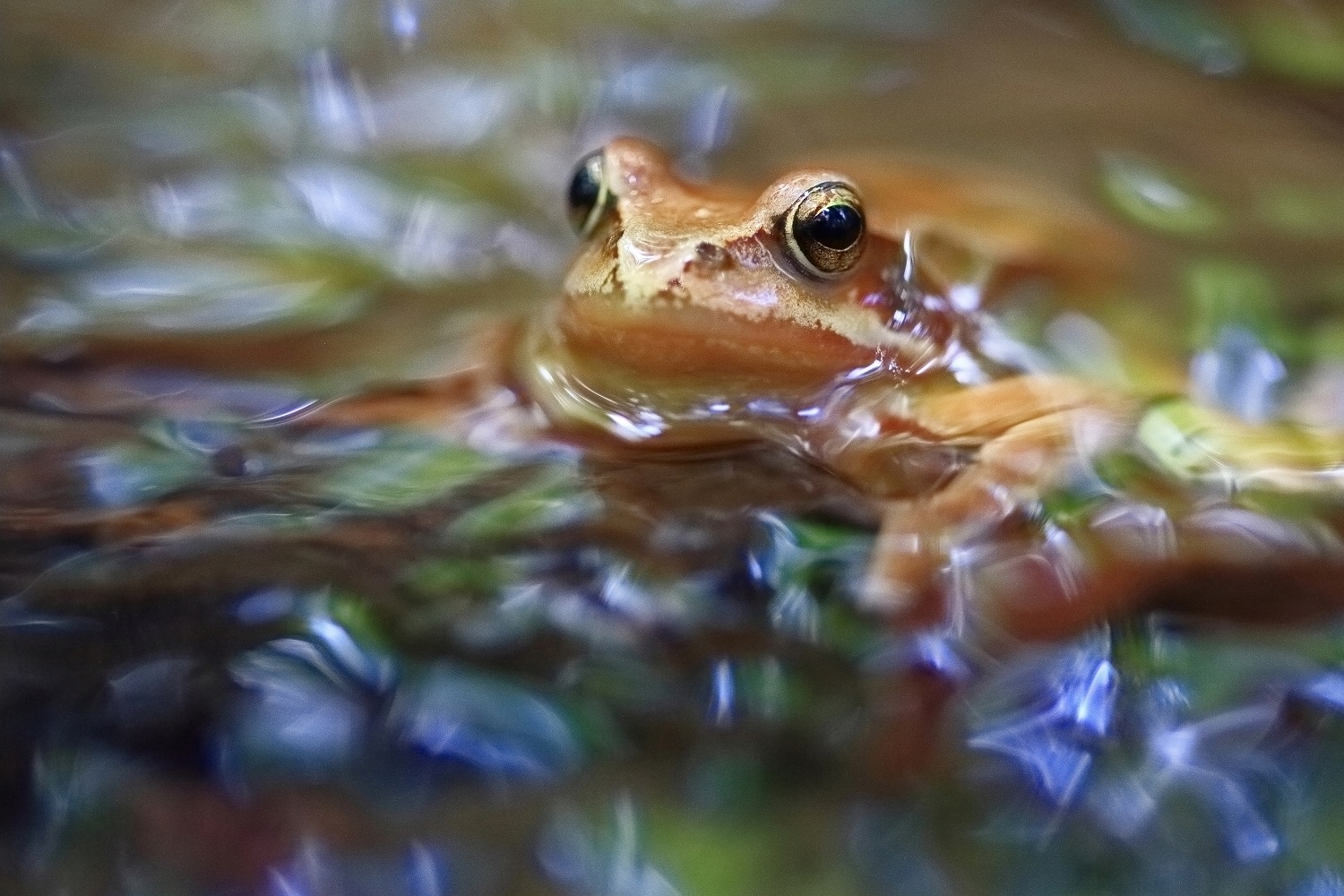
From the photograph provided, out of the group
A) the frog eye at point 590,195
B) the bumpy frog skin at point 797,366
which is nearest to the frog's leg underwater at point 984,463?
the bumpy frog skin at point 797,366

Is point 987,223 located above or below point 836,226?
below

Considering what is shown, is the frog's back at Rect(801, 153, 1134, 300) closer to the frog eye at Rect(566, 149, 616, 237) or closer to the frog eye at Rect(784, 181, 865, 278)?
the frog eye at Rect(784, 181, 865, 278)

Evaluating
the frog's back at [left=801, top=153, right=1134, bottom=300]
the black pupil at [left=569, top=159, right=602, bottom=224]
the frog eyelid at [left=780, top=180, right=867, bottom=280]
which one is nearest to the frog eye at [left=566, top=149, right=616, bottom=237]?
the black pupil at [left=569, top=159, right=602, bottom=224]

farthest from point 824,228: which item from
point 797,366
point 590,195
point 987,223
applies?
point 987,223

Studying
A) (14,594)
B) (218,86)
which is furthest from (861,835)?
(218,86)

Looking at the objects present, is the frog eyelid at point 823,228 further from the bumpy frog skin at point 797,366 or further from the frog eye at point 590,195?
the frog eye at point 590,195

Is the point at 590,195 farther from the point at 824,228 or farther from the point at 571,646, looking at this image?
the point at 571,646

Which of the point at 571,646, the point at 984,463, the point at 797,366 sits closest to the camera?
the point at 571,646
